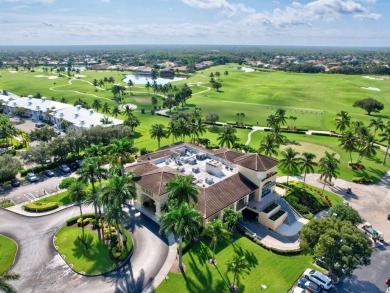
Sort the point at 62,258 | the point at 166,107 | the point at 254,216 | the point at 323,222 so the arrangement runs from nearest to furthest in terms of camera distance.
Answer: the point at 323,222
the point at 62,258
the point at 254,216
the point at 166,107

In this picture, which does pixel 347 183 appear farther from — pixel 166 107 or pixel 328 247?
pixel 166 107

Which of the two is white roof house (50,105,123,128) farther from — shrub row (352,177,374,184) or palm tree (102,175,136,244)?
shrub row (352,177,374,184)

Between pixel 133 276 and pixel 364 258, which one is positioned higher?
pixel 364 258

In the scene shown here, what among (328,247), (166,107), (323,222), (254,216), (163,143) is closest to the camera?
(328,247)

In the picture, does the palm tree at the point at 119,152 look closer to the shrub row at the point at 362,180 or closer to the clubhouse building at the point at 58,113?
the clubhouse building at the point at 58,113

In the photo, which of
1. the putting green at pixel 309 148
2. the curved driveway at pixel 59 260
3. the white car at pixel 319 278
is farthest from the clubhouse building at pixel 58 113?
the white car at pixel 319 278

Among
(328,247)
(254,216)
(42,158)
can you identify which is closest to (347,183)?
(254,216)

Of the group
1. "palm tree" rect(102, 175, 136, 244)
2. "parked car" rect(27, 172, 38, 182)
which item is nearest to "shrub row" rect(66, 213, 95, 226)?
"palm tree" rect(102, 175, 136, 244)
